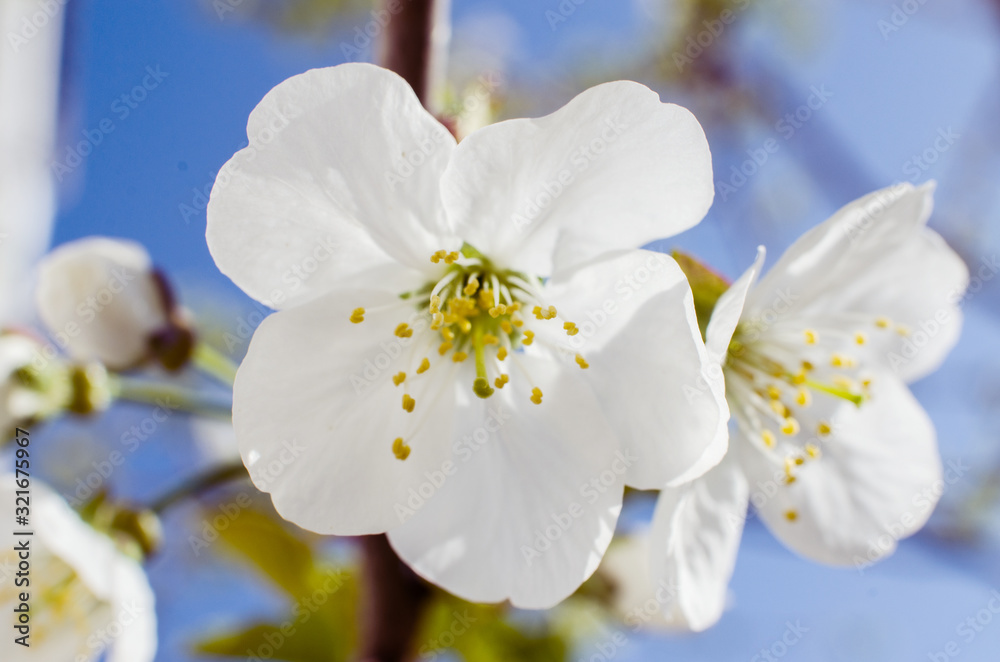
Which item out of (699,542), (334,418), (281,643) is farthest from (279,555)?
(699,542)

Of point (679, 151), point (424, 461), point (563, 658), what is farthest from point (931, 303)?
point (563, 658)

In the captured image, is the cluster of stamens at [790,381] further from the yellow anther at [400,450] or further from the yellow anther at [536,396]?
the yellow anther at [400,450]

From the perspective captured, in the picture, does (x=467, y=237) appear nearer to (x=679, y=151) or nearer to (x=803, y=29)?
(x=679, y=151)

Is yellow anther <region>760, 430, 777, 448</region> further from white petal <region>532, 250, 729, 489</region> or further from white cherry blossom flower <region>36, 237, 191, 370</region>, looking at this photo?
white cherry blossom flower <region>36, 237, 191, 370</region>

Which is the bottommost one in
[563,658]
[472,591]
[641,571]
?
[563,658]

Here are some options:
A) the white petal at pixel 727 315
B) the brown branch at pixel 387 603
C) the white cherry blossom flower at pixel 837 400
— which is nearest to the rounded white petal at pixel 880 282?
the white cherry blossom flower at pixel 837 400
